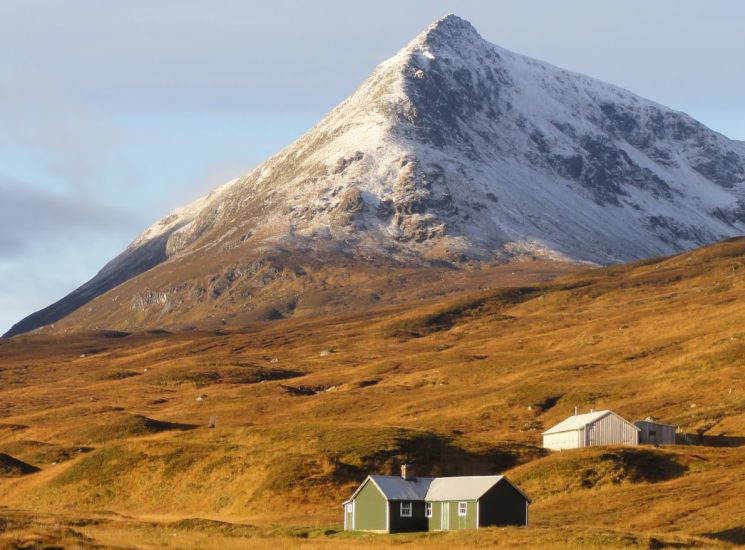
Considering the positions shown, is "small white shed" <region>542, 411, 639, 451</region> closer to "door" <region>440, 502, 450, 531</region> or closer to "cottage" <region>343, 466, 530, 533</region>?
"cottage" <region>343, 466, 530, 533</region>

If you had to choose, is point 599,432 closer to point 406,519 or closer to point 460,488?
point 460,488

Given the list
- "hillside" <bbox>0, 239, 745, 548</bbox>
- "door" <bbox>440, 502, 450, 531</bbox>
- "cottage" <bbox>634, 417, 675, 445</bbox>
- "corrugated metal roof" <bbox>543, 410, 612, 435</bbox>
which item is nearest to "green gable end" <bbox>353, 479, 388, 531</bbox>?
"hillside" <bbox>0, 239, 745, 548</bbox>

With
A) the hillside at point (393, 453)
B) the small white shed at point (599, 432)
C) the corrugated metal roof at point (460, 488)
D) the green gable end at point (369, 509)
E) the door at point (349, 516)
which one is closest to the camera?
the hillside at point (393, 453)

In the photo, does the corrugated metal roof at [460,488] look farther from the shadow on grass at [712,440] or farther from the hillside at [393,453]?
the shadow on grass at [712,440]

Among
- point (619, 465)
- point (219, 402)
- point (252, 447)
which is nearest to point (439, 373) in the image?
point (219, 402)

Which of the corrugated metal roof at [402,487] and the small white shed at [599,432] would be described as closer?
the corrugated metal roof at [402,487]

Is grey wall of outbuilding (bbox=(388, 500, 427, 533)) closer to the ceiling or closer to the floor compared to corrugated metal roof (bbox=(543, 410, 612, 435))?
closer to the floor

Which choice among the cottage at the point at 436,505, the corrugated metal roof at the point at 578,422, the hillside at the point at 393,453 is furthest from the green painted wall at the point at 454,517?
the corrugated metal roof at the point at 578,422

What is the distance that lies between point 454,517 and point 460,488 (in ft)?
6.66

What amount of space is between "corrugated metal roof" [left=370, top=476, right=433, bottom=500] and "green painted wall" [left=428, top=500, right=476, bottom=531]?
1380 mm

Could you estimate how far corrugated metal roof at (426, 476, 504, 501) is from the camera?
7731cm

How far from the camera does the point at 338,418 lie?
159 metres

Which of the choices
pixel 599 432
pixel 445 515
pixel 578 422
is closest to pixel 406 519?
pixel 445 515

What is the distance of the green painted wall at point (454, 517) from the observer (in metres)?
76.5
